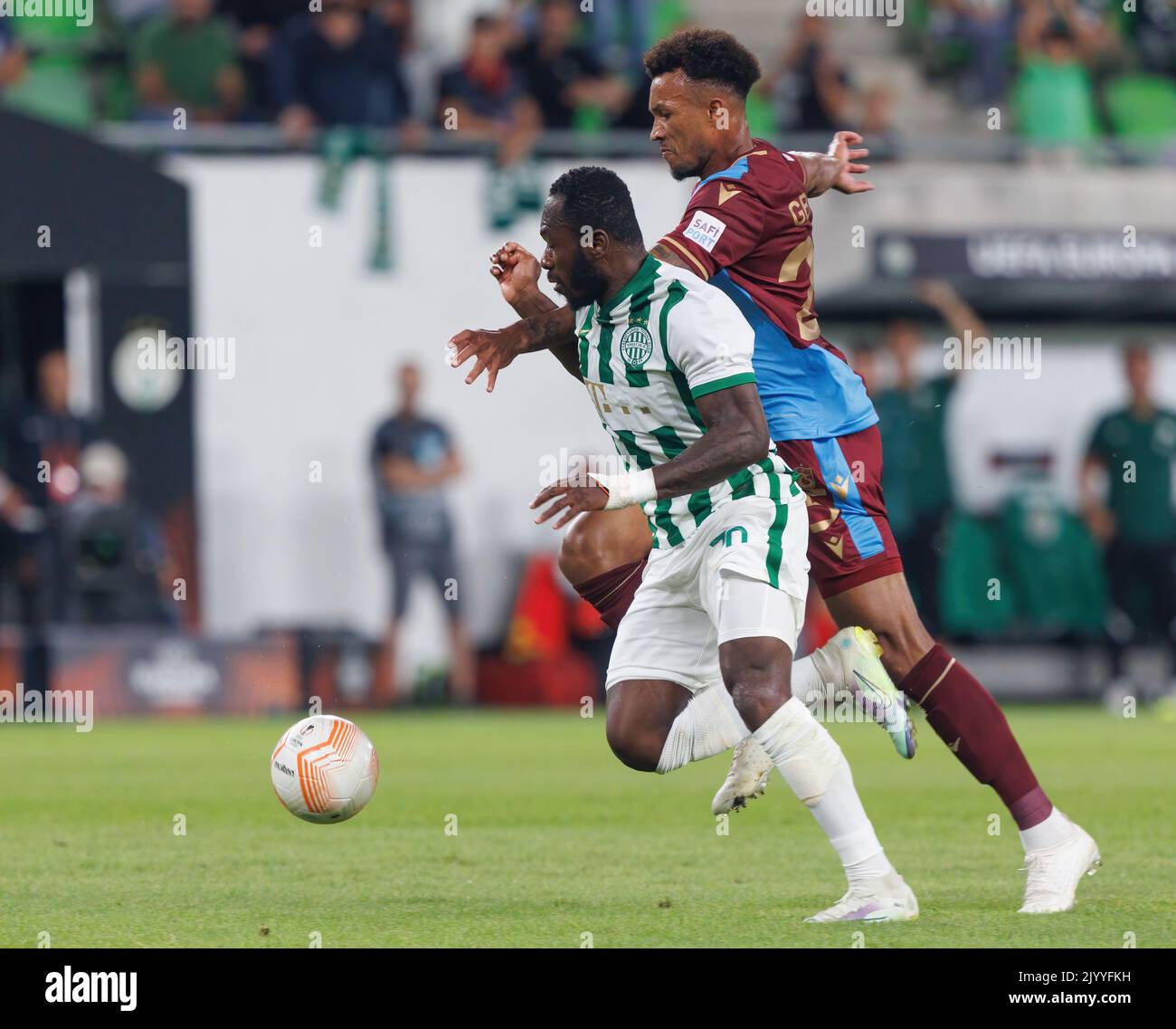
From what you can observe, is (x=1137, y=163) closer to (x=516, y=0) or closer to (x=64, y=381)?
(x=516, y=0)

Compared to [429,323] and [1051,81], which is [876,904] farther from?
[1051,81]

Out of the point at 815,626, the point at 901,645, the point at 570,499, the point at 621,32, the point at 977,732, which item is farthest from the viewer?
the point at 621,32

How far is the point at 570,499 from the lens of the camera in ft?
18.2

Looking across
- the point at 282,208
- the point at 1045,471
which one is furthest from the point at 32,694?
the point at 1045,471

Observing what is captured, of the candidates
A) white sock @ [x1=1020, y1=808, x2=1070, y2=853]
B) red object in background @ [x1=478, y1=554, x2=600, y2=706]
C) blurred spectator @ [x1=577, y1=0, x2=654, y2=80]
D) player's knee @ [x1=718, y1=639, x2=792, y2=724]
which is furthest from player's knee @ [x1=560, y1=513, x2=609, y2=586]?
blurred spectator @ [x1=577, y1=0, x2=654, y2=80]

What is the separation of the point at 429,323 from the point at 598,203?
38.4 ft

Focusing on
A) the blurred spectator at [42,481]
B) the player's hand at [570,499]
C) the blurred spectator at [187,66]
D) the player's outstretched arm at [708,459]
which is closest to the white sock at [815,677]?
the player's outstretched arm at [708,459]

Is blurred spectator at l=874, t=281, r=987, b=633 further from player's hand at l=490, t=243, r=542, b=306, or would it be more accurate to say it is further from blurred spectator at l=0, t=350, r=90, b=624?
player's hand at l=490, t=243, r=542, b=306

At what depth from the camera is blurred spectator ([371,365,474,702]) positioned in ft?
52.9

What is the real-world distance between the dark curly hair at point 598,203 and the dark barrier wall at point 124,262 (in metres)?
9.73

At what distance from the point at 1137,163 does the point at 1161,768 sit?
28.0 feet

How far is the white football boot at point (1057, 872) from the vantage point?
238 inches

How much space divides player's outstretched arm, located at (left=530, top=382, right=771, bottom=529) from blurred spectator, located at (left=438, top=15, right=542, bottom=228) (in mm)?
11549

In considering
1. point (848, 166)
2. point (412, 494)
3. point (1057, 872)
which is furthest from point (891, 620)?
point (412, 494)
